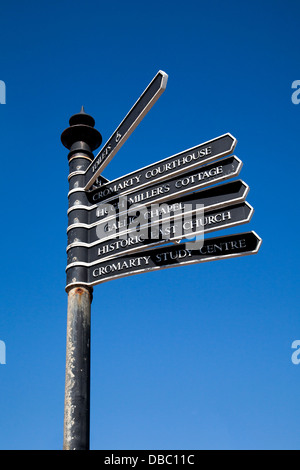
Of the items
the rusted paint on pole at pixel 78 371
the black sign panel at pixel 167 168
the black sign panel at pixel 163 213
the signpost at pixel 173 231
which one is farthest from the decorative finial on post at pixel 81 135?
the rusted paint on pole at pixel 78 371

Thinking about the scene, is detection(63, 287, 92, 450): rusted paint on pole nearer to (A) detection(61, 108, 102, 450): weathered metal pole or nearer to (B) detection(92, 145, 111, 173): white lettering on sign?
(A) detection(61, 108, 102, 450): weathered metal pole

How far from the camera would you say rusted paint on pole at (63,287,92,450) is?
18.6 ft

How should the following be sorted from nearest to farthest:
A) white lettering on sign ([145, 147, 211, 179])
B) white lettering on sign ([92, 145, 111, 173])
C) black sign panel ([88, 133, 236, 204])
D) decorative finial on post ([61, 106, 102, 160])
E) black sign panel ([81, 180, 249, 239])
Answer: black sign panel ([81, 180, 249, 239]) < black sign panel ([88, 133, 236, 204]) < white lettering on sign ([145, 147, 211, 179]) < white lettering on sign ([92, 145, 111, 173]) < decorative finial on post ([61, 106, 102, 160])

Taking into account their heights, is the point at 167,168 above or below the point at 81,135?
below

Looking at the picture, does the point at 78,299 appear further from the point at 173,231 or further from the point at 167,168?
the point at 167,168

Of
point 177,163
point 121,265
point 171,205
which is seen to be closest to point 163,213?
point 171,205

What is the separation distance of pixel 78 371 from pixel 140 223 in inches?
66.6

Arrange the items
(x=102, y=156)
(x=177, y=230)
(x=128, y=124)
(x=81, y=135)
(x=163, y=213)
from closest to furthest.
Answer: (x=177, y=230)
(x=163, y=213)
(x=128, y=124)
(x=102, y=156)
(x=81, y=135)

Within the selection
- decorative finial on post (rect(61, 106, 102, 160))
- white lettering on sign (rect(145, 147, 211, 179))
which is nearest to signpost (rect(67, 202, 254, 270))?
white lettering on sign (rect(145, 147, 211, 179))

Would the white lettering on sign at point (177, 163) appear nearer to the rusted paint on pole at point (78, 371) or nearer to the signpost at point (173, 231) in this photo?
the signpost at point (173, 231)

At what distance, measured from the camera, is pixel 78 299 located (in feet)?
20.9

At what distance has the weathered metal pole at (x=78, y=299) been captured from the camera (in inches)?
226

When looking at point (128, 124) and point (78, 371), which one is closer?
point (78, 371)
